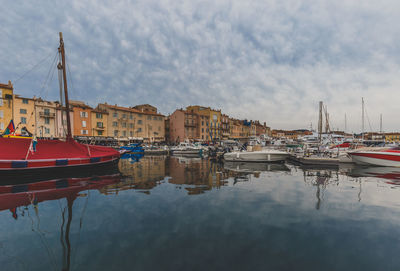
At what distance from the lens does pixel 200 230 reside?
234 inches

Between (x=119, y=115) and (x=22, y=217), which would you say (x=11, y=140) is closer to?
(x=22, y=217)

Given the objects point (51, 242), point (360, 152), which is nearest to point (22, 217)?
point (51, 242)

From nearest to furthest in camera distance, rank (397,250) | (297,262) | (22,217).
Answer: (297,262), (397,250), (22,217)

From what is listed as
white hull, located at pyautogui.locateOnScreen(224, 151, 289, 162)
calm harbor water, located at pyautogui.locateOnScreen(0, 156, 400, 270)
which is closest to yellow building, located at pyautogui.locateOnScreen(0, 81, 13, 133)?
calm harbor water, located at pyautogui.locateOnScreen(0, 156, 400, 270)

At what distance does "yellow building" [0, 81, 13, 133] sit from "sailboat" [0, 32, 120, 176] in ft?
130

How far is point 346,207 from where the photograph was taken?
26.5 ft

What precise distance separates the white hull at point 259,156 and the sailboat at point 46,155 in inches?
652

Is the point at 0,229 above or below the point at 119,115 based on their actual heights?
below

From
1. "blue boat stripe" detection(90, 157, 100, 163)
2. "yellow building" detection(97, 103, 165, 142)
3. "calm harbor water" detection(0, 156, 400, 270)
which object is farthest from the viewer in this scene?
"yellow building" detection(97, 103, 165, 142)

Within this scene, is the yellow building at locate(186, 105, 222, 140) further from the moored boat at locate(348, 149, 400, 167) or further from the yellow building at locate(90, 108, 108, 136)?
the moored boat at locate(348, 149, 400, 167)

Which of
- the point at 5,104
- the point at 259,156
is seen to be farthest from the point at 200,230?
the point at 5,104

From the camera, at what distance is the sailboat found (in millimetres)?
14062

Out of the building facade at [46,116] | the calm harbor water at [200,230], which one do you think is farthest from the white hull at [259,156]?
the building facade at [46,116]

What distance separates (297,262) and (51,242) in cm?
677
